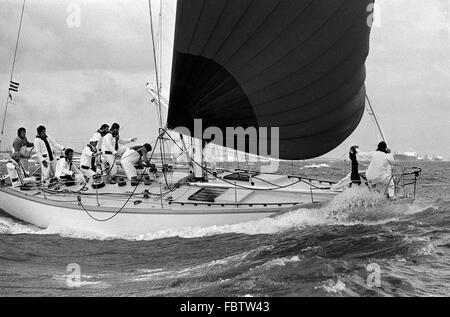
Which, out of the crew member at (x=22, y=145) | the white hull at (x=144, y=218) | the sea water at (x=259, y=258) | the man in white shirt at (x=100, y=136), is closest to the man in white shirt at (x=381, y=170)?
the sea water at (x=259, y=258)

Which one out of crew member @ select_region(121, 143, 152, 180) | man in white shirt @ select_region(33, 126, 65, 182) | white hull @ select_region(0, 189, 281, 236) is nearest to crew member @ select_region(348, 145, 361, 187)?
white hull @ select_region(0, 189, 281, 236)

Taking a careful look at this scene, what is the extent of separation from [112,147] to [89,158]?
1243mm

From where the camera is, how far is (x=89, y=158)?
1243 cm

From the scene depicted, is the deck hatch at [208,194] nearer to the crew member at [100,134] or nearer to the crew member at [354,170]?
the crew member at [354,170]

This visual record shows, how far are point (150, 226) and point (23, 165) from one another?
6.61m

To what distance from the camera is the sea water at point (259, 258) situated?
5473 millimetres

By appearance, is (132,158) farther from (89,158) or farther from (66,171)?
(89,158)

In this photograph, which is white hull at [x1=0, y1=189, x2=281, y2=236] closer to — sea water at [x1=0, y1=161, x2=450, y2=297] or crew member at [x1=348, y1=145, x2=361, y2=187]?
sea water at [x1=0, y1=161, x2=450, y2=297]

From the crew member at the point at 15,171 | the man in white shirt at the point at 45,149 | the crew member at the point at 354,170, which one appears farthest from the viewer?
the crew member at the point at 15,171

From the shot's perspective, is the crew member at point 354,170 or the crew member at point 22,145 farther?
the crew member at point 22,145

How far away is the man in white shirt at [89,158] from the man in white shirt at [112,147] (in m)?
0.69

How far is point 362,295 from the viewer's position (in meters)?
4.99

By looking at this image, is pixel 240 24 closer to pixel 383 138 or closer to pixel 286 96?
pixel 286 96

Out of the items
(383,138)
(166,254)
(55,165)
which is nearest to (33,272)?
(166,254)
